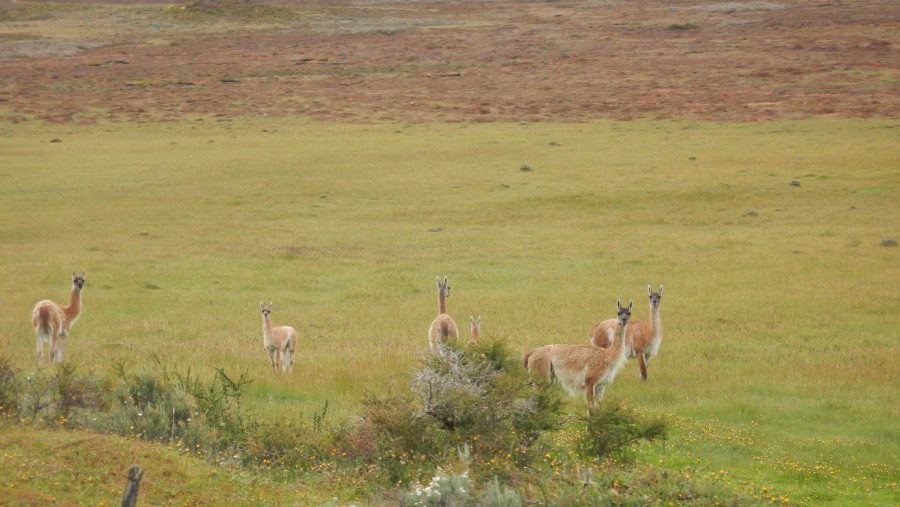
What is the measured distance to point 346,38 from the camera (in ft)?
362

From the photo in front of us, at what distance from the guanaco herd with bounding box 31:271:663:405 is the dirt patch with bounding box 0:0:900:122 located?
151ft

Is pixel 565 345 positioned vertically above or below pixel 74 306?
above

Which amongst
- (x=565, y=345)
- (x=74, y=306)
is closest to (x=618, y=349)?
(x=565, y=345)

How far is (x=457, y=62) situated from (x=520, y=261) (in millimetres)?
65584

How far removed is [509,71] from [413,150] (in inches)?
1423

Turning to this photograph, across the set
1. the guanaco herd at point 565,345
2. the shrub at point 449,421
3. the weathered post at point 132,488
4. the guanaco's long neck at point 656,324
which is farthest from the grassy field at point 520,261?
the weathered post at point 132,488

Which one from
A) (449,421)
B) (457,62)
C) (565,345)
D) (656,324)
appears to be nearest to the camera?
(449,421)

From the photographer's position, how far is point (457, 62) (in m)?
92.3

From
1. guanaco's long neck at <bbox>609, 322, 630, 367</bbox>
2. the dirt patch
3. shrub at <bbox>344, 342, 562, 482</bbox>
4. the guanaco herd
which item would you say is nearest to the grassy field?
the guanaco herd

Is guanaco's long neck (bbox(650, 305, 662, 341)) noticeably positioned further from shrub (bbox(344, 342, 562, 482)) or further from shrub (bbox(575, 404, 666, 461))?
shrub (bbox(575, 404, 666, 461))

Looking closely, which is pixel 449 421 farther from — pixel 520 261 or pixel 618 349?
pixel 520 261

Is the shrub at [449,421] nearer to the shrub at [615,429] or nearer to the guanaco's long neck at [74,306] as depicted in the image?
the shrub at [615,429]

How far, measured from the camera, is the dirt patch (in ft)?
221

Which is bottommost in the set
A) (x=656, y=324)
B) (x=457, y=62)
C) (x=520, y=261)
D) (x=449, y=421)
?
(x=457, y=62)
